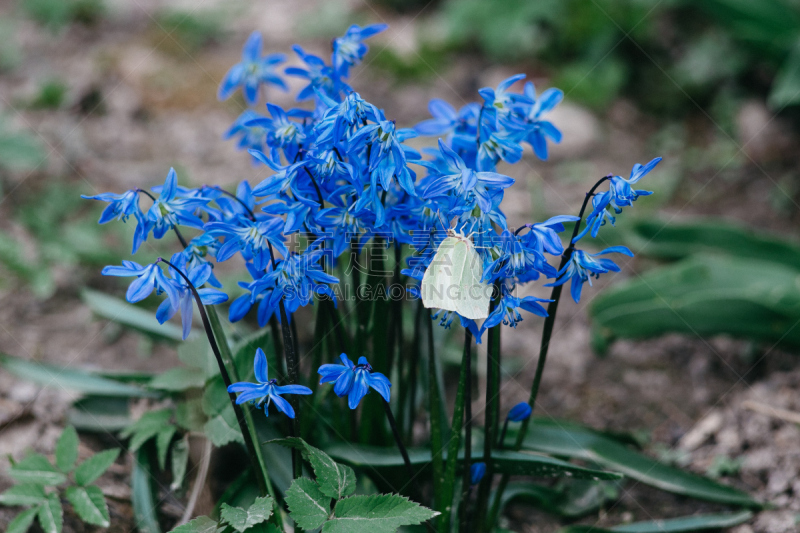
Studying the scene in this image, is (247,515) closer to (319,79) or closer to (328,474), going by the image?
(328,474)

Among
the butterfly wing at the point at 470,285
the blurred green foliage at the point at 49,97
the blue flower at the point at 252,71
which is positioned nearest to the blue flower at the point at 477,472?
the butterfly wing at the point at 470,285

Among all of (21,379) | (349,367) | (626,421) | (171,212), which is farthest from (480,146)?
(21,379)

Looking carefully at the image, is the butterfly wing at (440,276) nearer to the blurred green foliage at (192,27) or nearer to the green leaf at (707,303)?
the green leaf at (707,303)

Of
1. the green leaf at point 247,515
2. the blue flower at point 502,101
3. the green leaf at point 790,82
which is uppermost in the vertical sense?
the green leaf at point 790,82

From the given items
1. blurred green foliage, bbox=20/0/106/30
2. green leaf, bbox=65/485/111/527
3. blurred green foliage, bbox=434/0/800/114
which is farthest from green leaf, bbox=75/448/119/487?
blurred green foliage, bbox=20/0/106/30

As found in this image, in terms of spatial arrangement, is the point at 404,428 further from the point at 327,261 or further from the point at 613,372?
the point at 613,372

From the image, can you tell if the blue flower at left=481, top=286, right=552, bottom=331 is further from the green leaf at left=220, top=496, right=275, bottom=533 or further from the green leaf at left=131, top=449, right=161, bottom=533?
the green leaf at left=131, top=449, right=161, bottom=533

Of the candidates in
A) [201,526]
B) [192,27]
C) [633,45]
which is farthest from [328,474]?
[192,27]
